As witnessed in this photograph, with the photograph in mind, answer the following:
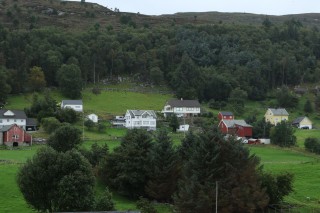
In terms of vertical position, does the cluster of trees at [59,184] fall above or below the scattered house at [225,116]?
below

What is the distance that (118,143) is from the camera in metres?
68.2

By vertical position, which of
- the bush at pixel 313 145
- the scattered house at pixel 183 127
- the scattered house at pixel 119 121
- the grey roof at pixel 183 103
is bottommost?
the bush at pixel 313 145

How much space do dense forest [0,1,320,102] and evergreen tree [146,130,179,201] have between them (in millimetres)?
49403

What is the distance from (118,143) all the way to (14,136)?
43.3ft

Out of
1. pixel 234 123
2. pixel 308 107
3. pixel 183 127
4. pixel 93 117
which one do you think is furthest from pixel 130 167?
pixel 308 107

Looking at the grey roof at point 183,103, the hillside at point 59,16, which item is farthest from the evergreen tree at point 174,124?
the hillside at point 59,16

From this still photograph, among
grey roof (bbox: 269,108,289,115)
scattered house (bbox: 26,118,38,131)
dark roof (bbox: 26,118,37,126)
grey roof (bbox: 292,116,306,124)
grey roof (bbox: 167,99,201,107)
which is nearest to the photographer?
scattered house (bbox: 26,118,38,131)

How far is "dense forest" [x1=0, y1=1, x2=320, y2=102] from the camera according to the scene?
103 meters

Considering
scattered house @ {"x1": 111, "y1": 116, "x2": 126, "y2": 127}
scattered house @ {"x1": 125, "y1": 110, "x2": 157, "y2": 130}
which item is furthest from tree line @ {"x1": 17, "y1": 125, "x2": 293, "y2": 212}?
Result: scattered house @ {"x1": 111, "y1": 116, "x2": 126, "y2": 127}

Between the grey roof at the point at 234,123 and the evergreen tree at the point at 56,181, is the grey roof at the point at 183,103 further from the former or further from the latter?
the evergreen tree at the point at 56,181

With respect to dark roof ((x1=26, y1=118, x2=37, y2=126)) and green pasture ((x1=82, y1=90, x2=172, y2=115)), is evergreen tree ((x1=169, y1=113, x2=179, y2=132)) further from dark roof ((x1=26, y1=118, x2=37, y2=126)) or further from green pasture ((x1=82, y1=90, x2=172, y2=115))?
dark roof ((x1=26, y1=118, x2=37, y2=126))

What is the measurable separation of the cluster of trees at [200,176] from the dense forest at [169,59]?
48.3 m

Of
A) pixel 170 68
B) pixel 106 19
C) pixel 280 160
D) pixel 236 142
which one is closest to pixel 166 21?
pixel 106 19

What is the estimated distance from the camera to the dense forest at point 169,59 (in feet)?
339
